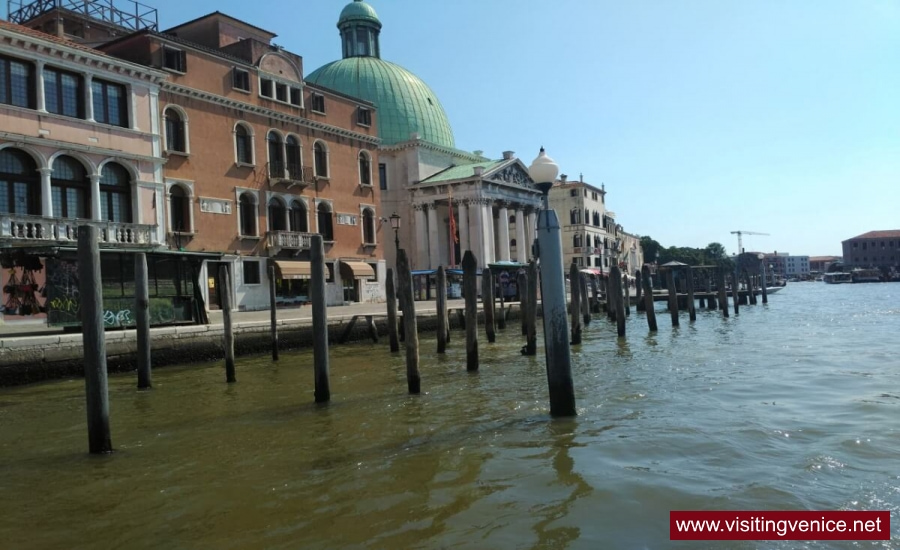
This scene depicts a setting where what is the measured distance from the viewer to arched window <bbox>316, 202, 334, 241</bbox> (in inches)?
1325

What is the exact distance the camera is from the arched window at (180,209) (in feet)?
88.0

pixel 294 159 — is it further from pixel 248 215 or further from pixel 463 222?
pixel 463 222

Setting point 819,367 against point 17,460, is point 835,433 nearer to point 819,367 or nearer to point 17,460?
point 819,367

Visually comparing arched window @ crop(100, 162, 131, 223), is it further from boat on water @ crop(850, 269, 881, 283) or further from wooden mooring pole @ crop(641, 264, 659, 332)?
boat on water @ crop(850, 269, 881, 283)

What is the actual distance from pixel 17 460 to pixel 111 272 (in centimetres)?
1014

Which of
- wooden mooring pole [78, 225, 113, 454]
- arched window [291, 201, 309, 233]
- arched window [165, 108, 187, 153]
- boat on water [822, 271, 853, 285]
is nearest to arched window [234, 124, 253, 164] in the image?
arched window [165, 108, 187, 153]

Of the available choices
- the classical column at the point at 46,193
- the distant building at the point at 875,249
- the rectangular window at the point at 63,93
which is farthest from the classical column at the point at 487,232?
the distant building at the point at 875,249

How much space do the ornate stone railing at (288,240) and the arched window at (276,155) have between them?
270 cm

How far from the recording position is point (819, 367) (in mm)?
12562

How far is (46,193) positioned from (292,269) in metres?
10.8

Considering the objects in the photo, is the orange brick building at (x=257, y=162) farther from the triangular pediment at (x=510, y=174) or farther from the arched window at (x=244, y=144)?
the triangular pediment at (x=510, y=174)

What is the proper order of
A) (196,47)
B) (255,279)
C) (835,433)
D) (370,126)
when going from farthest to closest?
(370,126) < (255,279) < (196,47) < (835,433)

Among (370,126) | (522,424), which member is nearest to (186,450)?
(522,424)

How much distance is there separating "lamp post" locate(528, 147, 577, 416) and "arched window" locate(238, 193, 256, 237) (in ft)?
79.2
